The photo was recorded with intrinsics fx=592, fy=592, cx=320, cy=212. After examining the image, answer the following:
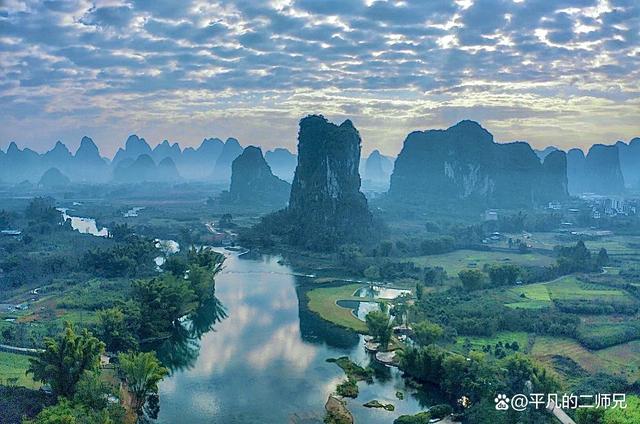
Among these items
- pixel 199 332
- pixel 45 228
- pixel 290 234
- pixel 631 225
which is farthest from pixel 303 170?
pixel 631 225

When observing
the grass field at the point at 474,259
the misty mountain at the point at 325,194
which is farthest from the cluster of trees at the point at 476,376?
the misty mountain at the point at 325,194

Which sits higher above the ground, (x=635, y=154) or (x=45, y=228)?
(x=635, y=154)

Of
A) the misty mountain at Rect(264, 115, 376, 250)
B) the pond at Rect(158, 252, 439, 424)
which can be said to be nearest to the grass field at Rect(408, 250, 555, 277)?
the misty mountain at Rect(264, 115, 376, 250)

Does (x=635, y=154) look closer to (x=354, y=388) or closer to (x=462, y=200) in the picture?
(x=462, y=200)

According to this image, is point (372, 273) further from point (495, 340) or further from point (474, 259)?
point (495, 340)

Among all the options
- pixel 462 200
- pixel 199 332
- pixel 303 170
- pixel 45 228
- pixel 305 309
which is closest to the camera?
pixel 199 332

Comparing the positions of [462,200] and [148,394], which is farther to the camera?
[462,200]

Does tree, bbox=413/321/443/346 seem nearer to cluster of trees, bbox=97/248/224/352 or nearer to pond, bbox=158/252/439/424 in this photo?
pond, bbox=158/252/439/424
